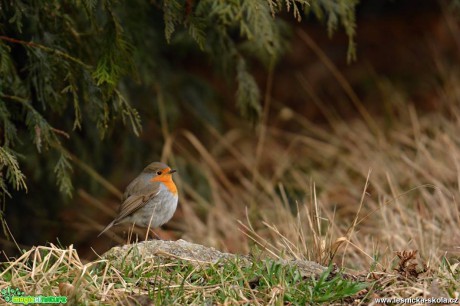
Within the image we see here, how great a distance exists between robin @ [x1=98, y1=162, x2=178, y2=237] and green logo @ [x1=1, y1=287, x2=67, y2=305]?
1.51 metres

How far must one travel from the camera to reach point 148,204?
5289 mm

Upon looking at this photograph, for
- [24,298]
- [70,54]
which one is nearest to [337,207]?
[70,54]

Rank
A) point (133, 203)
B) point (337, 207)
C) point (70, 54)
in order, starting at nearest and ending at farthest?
point (70, 54) → point (133, 203) → point (337, 207)

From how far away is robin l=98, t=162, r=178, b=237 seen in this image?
5.27 m

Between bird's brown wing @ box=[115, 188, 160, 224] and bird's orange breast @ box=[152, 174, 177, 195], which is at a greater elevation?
bird's orange breast @ box=[152, 174, 177, 195]

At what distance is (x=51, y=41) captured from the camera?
482 centimetres

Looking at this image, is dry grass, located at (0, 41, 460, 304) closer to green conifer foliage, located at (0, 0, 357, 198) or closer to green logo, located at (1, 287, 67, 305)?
green logo, located at (1, 287, 67, 305)

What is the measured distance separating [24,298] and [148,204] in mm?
1717

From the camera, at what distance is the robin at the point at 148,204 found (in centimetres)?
527

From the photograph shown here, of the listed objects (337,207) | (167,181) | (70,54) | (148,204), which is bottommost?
(337,207)

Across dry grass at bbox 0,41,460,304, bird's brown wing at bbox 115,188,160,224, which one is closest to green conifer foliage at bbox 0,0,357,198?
bird's brown wing at bbox 115,188,160,224

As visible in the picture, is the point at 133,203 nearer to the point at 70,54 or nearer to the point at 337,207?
the point at 70,54

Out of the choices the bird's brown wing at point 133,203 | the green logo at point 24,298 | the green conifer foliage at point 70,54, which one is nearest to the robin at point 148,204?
the bird's brown wing at point 133,203

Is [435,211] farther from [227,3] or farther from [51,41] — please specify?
[51,41]
